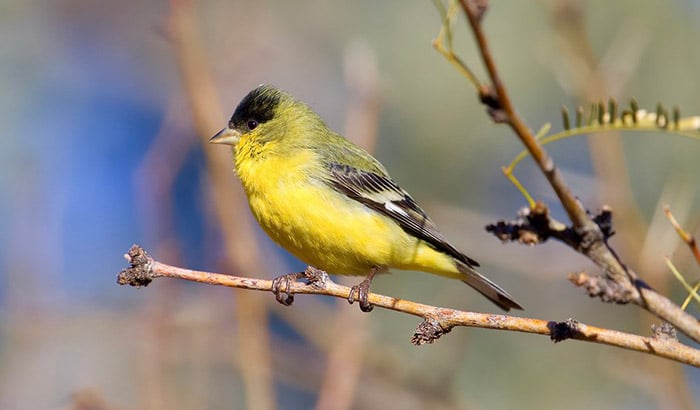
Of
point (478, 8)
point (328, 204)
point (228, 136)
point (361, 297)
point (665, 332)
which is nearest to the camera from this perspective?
point (478, 8)

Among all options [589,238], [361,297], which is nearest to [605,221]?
[589,238]

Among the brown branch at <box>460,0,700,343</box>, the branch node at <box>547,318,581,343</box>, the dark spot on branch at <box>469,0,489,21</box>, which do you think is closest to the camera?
the dark spot on branch at <box>469,0,489,21</box>

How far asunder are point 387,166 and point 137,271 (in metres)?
6.91

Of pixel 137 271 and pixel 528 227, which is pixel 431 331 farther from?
pixel 137 271

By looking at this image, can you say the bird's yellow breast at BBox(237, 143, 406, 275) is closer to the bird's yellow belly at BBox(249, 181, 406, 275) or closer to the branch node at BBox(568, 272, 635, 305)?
the bird's yellow belly at BBox(249, 181, 406, 275)

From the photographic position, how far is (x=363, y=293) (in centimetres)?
354

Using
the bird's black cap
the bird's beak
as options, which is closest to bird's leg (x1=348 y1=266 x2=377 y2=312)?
the bird's beak

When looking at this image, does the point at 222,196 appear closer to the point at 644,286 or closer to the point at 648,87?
the point at 644,286

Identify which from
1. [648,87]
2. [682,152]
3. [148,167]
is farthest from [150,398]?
[648,87]

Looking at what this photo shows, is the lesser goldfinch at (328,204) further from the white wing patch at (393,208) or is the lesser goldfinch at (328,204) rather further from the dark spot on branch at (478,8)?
the dark spot on branch at (478,8)

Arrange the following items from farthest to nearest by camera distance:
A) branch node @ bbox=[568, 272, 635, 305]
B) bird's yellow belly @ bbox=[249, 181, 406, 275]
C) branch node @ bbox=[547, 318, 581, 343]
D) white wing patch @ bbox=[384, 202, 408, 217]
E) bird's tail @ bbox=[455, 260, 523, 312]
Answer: white wing patch @ bbox=[384, 202, 408, 217]
bird's tail @ bbox=[455, 260, 523, 312]
bird's yellow belly @ bbox=[249, 181, 406, 275]
branch node @ bbox=[547, 318, 581, 343]
branch node @ bbox=[568, 272, 635, 305]

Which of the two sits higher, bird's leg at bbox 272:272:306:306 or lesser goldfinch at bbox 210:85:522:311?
lesser goldfinch at bbox 210:85:522:311

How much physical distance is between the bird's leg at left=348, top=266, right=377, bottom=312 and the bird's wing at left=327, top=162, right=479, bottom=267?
1.26 feet

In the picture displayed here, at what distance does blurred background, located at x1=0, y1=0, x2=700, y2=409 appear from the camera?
377 centimetres
